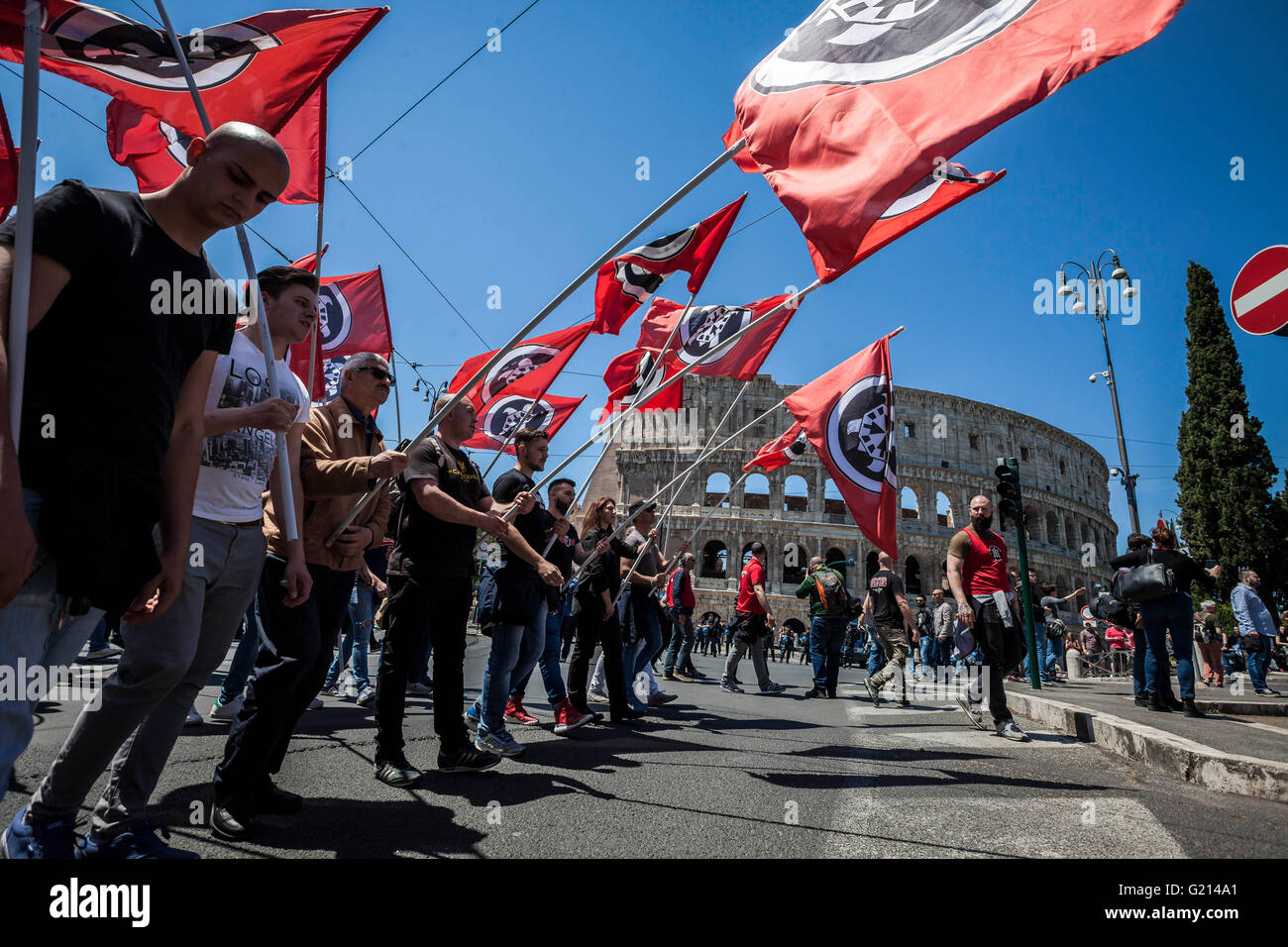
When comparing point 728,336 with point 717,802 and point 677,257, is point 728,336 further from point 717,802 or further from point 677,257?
point 717,802

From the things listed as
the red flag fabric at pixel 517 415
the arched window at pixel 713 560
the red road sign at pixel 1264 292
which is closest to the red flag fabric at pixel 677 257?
the red flag fabric at pixel 517 415

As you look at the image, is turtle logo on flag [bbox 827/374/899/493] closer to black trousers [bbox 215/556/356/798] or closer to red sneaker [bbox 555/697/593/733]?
red sneaker [bbox 555/697/593/733]

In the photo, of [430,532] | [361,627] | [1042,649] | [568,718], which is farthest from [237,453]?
[1042,649]

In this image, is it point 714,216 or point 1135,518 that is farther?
point 1135,518

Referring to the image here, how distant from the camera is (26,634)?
1320 mm

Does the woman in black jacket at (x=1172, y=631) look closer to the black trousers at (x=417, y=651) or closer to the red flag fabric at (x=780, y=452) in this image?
the red flag fabric at (x=780, y=452)

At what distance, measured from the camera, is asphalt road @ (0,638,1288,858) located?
7.40ft

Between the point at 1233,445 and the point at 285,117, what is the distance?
36.1 m

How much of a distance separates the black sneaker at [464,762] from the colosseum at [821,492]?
114 ft

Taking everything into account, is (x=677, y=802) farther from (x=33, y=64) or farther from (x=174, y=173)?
(x=174, y=173)

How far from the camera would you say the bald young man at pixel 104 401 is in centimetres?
131

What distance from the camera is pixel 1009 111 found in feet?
8.64

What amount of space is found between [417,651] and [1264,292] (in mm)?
4332
